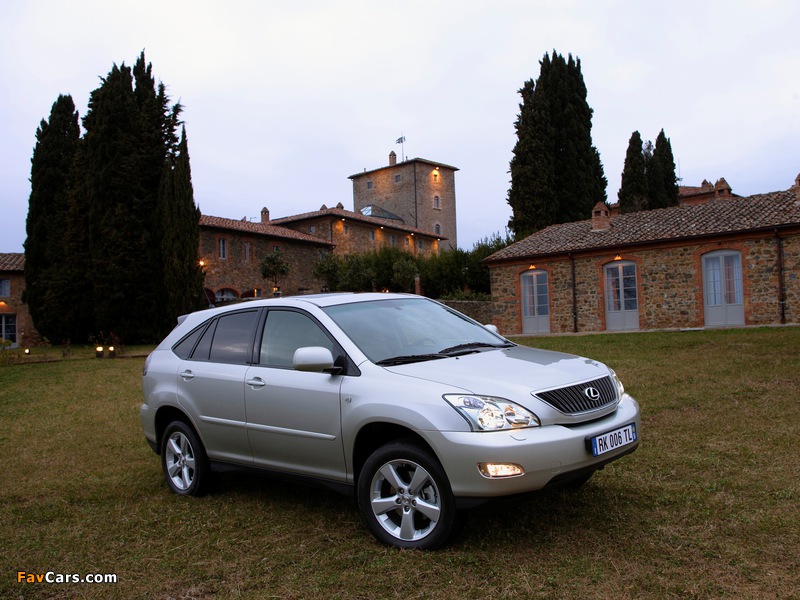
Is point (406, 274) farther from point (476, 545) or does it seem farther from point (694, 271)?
point (476, 545)

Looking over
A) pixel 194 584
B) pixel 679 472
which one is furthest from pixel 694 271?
pixel 194 584

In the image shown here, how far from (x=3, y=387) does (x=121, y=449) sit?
8.40m

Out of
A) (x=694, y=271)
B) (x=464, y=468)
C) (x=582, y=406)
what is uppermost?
(x=694, y=271)

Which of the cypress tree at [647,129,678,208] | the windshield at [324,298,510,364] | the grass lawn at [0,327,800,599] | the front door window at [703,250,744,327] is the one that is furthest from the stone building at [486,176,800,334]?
the windshield at [324,298,510,364]

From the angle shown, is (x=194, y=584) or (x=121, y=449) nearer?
(x=194, y=584)

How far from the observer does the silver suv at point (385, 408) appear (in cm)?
352

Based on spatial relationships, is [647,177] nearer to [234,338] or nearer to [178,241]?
[178,241]

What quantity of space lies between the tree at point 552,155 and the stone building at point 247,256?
16405 millimetres

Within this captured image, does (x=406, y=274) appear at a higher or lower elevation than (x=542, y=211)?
lower

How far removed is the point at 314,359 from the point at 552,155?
32.9 m

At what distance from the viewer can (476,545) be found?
12.5ft

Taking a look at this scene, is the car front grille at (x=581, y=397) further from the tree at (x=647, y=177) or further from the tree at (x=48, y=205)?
the tree at (x=647, y=177)

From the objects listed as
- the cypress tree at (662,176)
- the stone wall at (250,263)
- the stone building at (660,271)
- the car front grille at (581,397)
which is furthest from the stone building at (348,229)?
the car front grille at (581,397)

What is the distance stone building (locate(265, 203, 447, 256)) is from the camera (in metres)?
48.2
